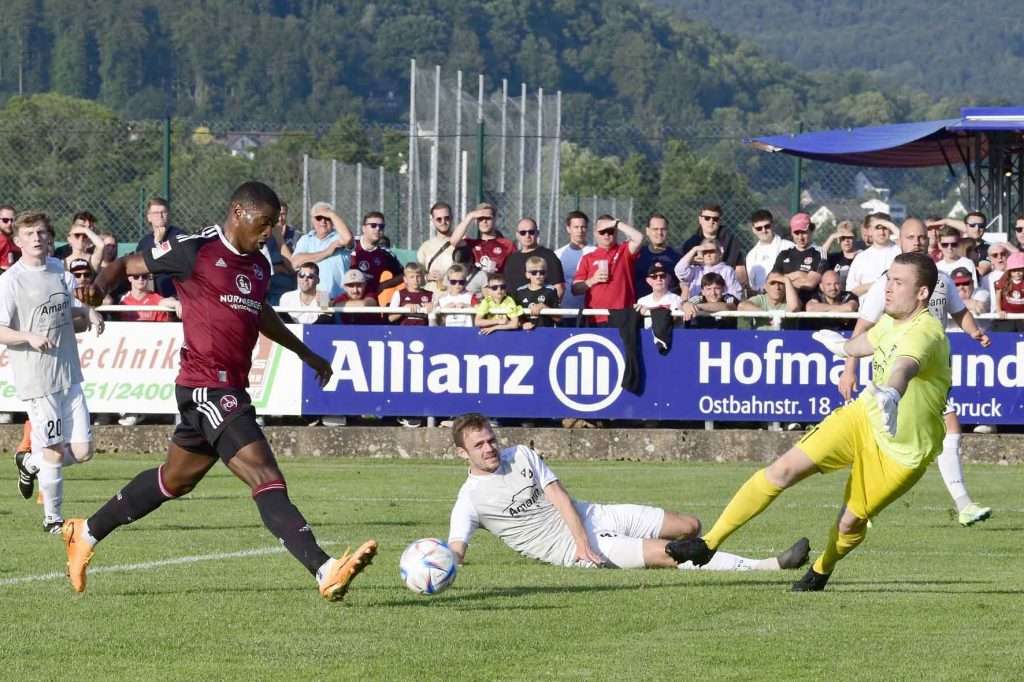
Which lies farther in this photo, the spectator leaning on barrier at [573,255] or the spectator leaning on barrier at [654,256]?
the spectator leaning on barrier at [573,255]

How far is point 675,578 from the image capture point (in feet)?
33.7

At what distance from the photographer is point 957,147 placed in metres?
27.0

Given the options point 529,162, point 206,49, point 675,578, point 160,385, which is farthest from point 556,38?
point 675,578

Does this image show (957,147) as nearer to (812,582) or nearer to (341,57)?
(812,582)

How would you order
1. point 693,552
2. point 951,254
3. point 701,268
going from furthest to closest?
point 701,268 → point 951,254 → point 693,552

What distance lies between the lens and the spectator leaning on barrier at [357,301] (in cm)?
2041

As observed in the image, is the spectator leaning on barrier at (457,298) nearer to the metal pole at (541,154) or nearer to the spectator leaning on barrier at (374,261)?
the spectator leaning on barrier at (374,261)

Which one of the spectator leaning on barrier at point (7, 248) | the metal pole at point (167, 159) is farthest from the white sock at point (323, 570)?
the metal pole at point (167, 159)

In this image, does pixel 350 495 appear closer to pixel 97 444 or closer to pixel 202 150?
pixel 97 444

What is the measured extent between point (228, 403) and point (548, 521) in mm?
2297

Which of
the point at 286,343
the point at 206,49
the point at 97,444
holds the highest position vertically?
the point at 206,49

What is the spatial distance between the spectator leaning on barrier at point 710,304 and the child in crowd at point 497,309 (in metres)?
1.76

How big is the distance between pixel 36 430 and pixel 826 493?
6.98 m

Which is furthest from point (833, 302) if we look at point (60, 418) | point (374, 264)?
point (60, 418)
